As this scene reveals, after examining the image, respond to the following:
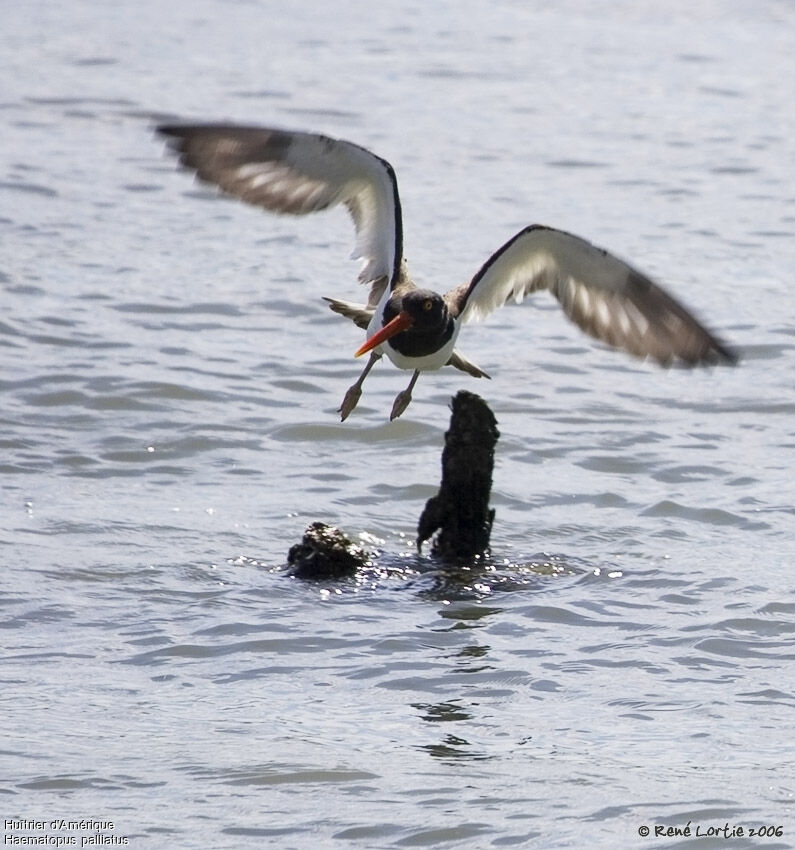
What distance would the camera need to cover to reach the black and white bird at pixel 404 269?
848 centimetres

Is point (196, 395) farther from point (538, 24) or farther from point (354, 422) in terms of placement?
point (538, 24)

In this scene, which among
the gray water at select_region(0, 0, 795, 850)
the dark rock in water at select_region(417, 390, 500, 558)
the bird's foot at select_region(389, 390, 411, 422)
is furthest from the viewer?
the bird's foot at select_region(389, 390, 411, 422)

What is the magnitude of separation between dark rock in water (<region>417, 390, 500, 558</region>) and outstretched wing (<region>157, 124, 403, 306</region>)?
4.16ft

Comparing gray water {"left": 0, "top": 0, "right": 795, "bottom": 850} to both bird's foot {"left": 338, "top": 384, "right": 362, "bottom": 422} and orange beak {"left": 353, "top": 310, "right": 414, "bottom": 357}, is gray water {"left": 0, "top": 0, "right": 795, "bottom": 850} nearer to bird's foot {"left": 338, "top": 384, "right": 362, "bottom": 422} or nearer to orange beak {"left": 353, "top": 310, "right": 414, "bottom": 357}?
bird's foot {"left": 338, "top": 384, "right": 362, "bottom": 422}

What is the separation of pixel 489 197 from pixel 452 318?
7.13m

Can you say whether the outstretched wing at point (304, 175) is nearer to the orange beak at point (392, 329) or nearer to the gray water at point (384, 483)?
the orange beak at point (392, 329)

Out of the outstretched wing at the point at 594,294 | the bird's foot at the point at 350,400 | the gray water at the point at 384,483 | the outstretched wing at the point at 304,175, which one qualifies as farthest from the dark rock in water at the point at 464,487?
the outstretched wing at the point at 304,175

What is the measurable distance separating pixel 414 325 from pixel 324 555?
120 centimetres

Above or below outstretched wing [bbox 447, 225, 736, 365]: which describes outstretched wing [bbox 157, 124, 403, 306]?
above

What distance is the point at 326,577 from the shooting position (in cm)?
837

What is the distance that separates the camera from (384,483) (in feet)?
33.2

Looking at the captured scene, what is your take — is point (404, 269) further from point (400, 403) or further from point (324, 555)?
point (324, 555)

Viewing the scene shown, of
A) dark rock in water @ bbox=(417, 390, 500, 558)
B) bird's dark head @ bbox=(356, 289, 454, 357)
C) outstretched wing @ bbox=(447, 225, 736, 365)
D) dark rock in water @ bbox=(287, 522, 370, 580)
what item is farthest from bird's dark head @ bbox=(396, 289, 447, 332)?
dark rock in water @ bbox=(287, 522, 370, 580)

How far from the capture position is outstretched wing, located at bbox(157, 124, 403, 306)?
333 inches
